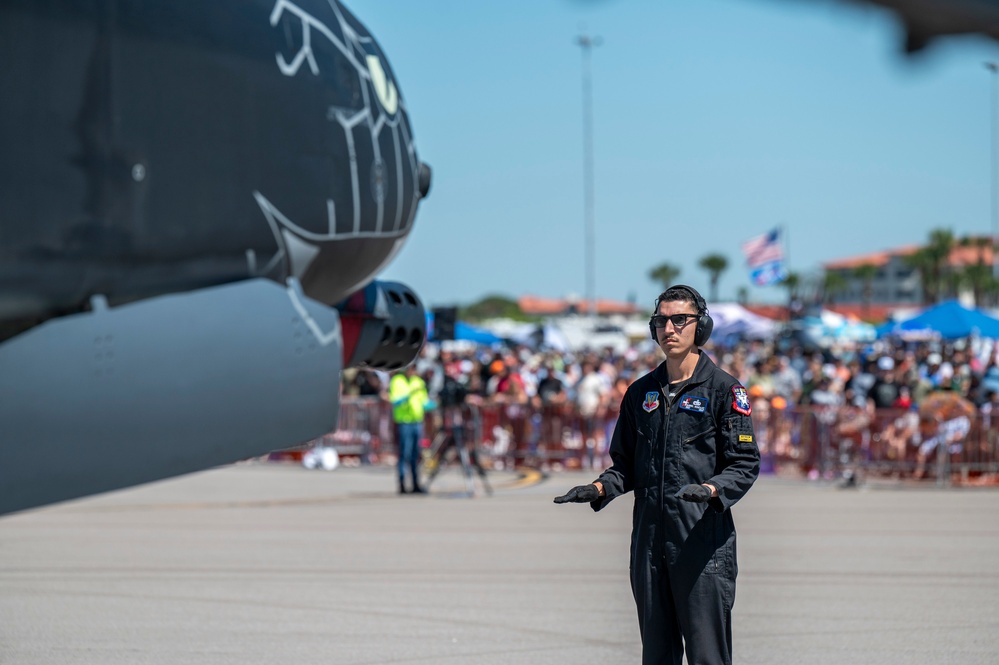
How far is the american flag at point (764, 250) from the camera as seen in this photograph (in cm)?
3300

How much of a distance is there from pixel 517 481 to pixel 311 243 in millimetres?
13590

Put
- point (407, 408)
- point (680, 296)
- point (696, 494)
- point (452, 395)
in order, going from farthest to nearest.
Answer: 1. point (452, 395)
2. point (407, 408)
3. point (680, 296)
4. point (696, 494)

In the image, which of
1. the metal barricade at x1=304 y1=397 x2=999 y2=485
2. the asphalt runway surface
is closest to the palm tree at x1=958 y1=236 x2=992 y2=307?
the metal barricade at x1=304 y1=397 x2=999 y2=485

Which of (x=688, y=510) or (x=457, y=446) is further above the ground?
(x=688, y=510)

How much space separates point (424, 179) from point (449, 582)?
3928 mm

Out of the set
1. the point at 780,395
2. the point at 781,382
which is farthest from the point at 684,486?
the point at 781,382

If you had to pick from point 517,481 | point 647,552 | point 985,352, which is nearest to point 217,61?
point 647,552

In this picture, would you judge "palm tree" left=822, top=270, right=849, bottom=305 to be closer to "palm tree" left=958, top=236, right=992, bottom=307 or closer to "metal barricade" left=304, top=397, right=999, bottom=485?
"palm tree" left=958, top=236, right=992, bottom=307

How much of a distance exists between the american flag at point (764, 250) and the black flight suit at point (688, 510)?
28.2 meters

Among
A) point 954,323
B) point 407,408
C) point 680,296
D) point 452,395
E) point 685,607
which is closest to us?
point 685,607

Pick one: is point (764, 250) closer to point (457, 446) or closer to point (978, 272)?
point (457, 446)

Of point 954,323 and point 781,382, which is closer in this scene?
point 781,382

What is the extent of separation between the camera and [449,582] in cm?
1006

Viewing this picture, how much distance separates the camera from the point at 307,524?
1397 centimetres
